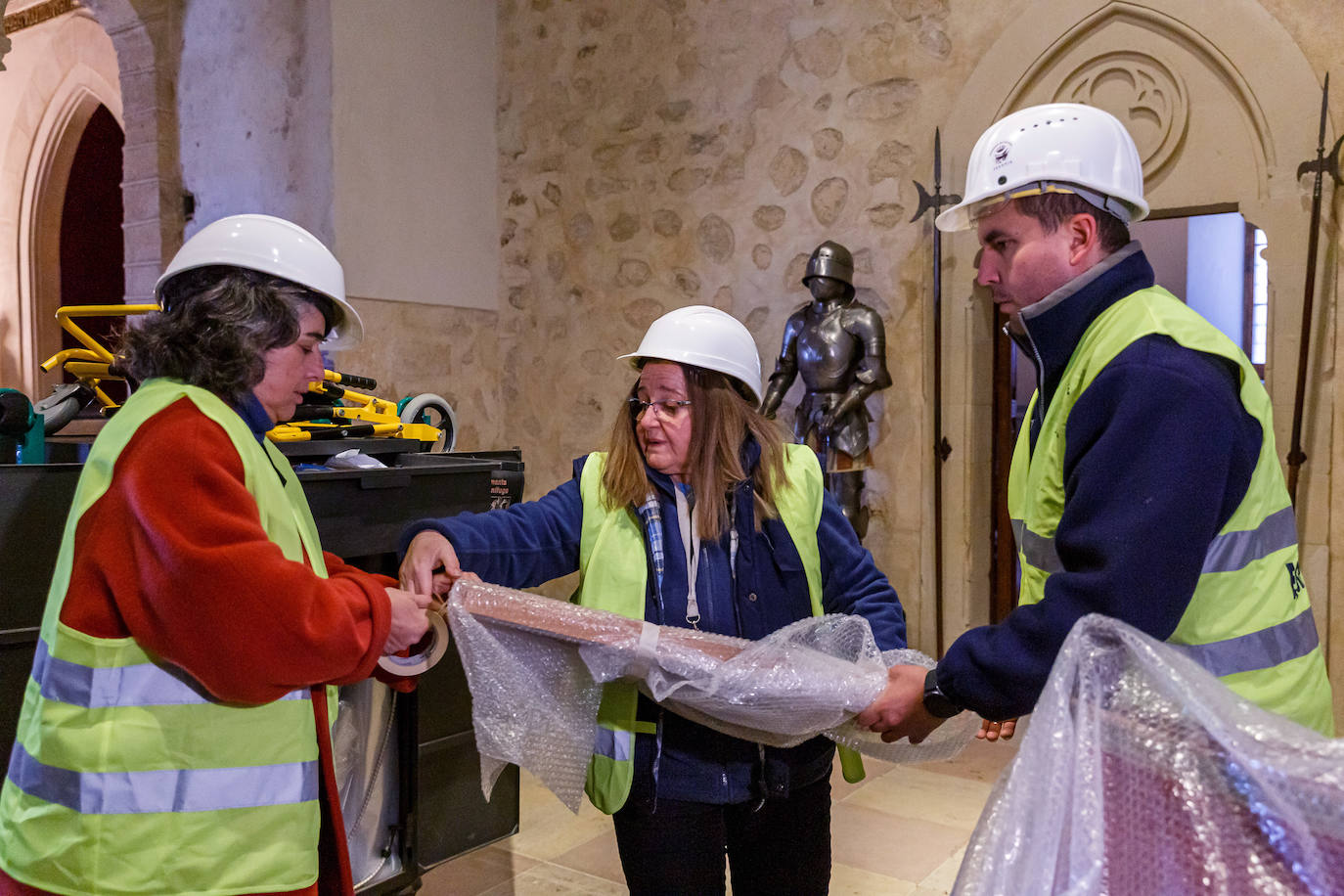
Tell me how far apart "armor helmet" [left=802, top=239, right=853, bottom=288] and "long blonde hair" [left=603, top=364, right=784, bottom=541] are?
2.61 metres

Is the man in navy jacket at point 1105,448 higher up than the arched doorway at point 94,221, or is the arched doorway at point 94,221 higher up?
the arched doorway at point 94,221

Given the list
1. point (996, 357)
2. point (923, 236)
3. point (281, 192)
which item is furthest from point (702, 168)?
point (281, 192)

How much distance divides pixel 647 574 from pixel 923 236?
3165 millimetres

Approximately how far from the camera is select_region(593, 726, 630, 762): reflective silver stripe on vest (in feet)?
5.23

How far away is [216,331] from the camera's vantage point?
138 cm

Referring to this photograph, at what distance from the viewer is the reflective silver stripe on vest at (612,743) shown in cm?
159

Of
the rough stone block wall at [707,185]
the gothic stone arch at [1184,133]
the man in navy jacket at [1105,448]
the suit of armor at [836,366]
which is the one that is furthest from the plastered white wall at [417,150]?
the man in navy jacket at [1105,448]

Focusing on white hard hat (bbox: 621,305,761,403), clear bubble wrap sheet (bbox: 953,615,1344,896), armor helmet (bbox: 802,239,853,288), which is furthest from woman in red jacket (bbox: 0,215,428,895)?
armor helmet (bbox: 802,239,853,288)

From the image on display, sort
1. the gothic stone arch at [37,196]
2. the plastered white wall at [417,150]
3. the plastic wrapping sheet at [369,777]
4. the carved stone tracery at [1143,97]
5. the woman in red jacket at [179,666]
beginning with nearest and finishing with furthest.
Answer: the woman in red jacket at [179,666] < the plastic wrapping sheet at [369,777] < the carved stone tracery at [1143,97] < the plastered white wall at [417,150] < the gothic stone arch at [37,196]

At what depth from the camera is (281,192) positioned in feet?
16.9

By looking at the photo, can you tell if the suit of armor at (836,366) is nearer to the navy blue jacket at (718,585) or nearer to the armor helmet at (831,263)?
the armor helmet at (831,263)

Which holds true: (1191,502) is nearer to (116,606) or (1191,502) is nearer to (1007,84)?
(116,606)

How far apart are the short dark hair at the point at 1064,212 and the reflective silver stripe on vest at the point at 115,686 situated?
3.99ft

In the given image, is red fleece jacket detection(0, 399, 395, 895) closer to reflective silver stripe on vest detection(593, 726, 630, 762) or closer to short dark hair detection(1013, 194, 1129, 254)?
reflective silver stripe on vest detection(593, 726, 630, 762)
